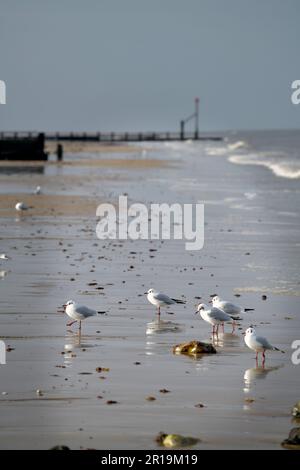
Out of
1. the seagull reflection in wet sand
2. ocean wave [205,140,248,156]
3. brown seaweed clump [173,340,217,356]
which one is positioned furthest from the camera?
ocean wave [205,140,248,156]

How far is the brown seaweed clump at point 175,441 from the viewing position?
838cm

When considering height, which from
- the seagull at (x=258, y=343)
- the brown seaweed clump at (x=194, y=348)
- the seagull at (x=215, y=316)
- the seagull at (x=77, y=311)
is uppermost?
the seagull at (x=77, y=311)

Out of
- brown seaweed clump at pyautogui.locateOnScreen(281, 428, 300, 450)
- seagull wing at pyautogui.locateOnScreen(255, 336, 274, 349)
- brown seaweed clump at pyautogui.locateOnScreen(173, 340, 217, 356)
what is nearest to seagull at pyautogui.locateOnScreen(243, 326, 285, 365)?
seagull wing at pyautogui.locateOnScreen(255, 336, 274, 349)

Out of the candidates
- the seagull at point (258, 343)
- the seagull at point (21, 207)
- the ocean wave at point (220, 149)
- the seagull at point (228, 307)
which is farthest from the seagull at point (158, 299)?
the ocean wave at point (220, 149)

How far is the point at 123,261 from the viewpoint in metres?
19.2

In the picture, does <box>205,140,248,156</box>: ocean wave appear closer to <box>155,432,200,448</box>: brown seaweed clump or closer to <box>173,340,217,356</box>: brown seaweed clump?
<box>173,340,217,356</box>: brown seaweed clump

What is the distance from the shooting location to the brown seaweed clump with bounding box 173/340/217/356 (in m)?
11.6

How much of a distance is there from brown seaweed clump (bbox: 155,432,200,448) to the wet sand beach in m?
0.08

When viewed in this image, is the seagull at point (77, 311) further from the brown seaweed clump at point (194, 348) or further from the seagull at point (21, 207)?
the seagull at point (21, 207)

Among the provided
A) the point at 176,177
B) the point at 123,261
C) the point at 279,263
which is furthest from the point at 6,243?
the point at 176,177

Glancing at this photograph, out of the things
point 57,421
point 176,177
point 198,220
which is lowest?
point 57,421

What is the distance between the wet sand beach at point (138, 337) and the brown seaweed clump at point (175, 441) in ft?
0.27

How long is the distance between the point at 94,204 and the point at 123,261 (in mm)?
12774

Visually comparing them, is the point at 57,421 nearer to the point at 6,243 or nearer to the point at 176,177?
the point at 6,243
